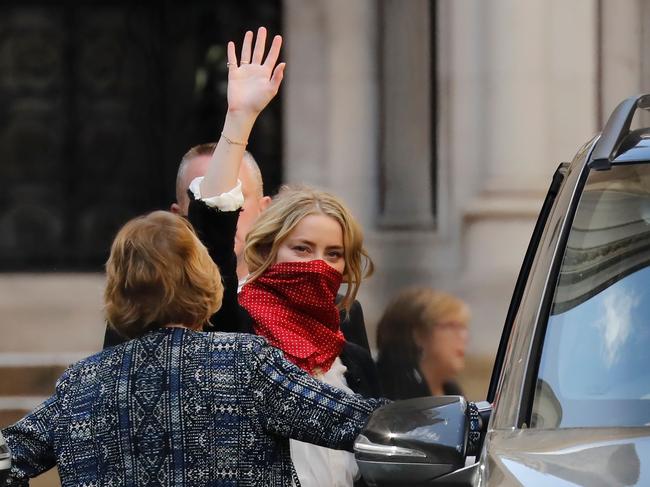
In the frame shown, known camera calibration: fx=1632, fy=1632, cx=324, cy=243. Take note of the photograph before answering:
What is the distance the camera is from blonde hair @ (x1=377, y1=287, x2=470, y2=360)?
27.1 feet

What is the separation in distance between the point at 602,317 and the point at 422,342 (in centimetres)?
496

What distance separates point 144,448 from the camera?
11.2 feet

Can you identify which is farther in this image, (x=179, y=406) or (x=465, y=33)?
(x=465, y=33)

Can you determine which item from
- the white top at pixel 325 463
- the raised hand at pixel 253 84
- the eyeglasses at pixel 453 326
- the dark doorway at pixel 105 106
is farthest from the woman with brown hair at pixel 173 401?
the dark doorway at pixel 105 106

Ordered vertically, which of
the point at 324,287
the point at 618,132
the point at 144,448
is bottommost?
the point at 144,448

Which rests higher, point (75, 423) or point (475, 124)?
point (475, 124)

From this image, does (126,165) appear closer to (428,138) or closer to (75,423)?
(428,138)

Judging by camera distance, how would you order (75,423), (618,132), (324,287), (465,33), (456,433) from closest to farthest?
(456,433) → (618,132) → (75,423) → (324,287) → (465,33)

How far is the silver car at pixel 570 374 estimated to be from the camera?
110 inches

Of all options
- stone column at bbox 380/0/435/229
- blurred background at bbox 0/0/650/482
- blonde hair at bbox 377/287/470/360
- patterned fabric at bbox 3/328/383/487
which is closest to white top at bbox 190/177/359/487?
patterned fabric at bbox 3/328/383/487

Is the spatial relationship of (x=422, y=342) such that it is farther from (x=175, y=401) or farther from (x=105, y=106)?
(x=175, y=401)

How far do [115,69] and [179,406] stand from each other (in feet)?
19.1

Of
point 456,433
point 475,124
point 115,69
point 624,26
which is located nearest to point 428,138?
point 475,124

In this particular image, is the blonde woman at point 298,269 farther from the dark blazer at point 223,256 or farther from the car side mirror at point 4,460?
the car side mirror at point 4,460
